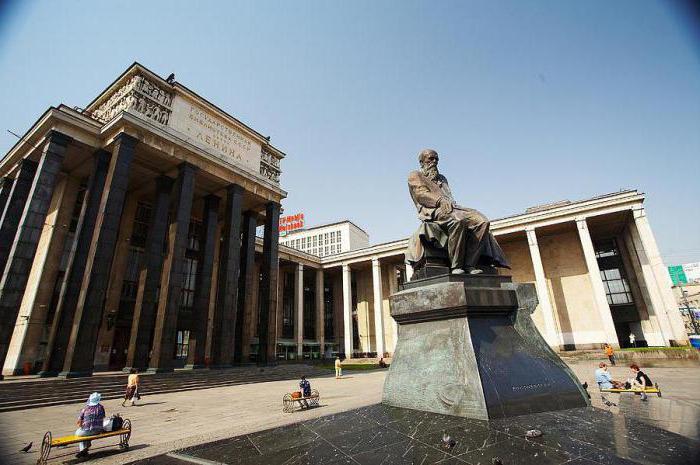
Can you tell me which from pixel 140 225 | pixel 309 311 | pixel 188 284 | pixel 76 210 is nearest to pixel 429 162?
pixel 76 210

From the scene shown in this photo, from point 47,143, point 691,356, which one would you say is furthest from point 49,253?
point 691,356

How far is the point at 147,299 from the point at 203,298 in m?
3.94

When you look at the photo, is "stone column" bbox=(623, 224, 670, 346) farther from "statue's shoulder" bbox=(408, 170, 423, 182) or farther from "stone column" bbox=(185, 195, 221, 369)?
"stone column" bbox=(185, 195, 221, 369)

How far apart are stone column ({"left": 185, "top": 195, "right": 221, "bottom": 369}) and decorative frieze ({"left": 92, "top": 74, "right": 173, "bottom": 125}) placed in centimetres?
855

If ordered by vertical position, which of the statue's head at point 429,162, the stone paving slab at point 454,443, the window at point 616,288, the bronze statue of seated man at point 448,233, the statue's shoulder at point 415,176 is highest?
the window at point 616,288

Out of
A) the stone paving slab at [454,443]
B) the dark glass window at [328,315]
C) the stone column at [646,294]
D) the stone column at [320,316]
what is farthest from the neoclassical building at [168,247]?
the stone paving slab at [454,443]

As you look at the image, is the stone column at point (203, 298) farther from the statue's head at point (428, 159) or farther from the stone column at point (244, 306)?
the statue's head at point (428, 159)

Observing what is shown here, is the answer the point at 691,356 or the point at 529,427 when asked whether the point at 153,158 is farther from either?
the point at 691,356

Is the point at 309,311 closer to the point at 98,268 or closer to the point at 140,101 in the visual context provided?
the point at 98,268

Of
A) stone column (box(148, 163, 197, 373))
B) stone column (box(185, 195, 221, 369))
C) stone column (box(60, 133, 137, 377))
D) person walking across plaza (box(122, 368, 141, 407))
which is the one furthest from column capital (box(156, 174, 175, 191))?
person walking across plaza (box(122, 368, 141, 407))

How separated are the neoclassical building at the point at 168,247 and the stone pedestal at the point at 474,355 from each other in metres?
Answer: 19.8

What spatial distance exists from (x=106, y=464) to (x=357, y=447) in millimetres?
4419

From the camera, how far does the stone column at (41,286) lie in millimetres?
19797

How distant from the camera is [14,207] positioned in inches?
822
